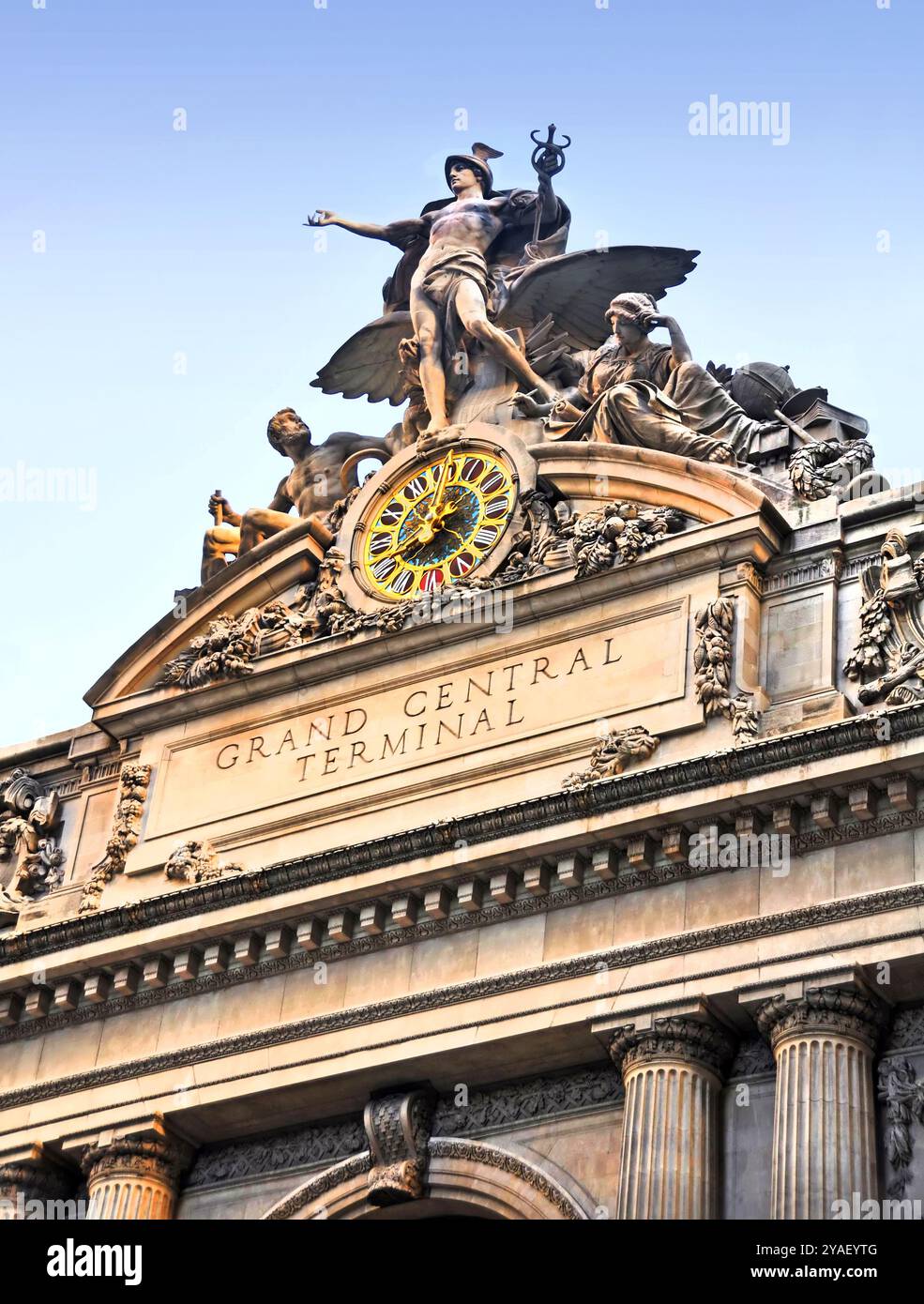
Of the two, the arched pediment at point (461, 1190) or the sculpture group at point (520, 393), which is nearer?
the arched pediment at point (461, 1190)

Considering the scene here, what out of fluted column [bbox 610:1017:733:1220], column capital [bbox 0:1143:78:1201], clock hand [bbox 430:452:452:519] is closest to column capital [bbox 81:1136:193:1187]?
column capital [bbox 0:1143:78:1201]

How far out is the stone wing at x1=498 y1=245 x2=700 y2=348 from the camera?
114ft

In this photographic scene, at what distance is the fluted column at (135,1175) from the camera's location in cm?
3016

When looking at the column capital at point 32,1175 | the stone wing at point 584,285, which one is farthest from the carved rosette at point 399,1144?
the stone wing at point 584,285

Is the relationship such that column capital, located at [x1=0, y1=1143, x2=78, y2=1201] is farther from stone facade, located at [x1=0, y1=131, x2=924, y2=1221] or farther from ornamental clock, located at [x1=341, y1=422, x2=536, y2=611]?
ornamental clock, located at [x1=341, y1=422, x2=536, y2=611]

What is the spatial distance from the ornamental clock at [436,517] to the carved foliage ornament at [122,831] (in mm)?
3307

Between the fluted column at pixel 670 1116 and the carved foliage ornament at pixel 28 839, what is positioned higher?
the carved foliage ornament at pixel 28 839

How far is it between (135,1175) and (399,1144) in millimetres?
3173

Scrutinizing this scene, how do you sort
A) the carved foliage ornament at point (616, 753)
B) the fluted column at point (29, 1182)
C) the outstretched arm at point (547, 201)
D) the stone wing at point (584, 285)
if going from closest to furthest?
the carved foliage ornament at point (616, 753) < the fluted column at point (29, 1182) < the stone wing at point (584, 285) < the outstretched arm at point (547, 201)

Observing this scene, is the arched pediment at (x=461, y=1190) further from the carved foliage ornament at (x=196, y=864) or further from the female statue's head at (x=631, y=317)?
the female statue's head at (x=631, y=317)

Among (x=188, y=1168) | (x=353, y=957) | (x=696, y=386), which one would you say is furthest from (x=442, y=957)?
(x=696, y=386)

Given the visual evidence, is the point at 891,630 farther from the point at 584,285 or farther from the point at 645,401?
the point at 584,285

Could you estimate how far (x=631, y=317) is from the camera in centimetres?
3297

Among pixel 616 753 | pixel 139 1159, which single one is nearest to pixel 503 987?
pixel 616 753
